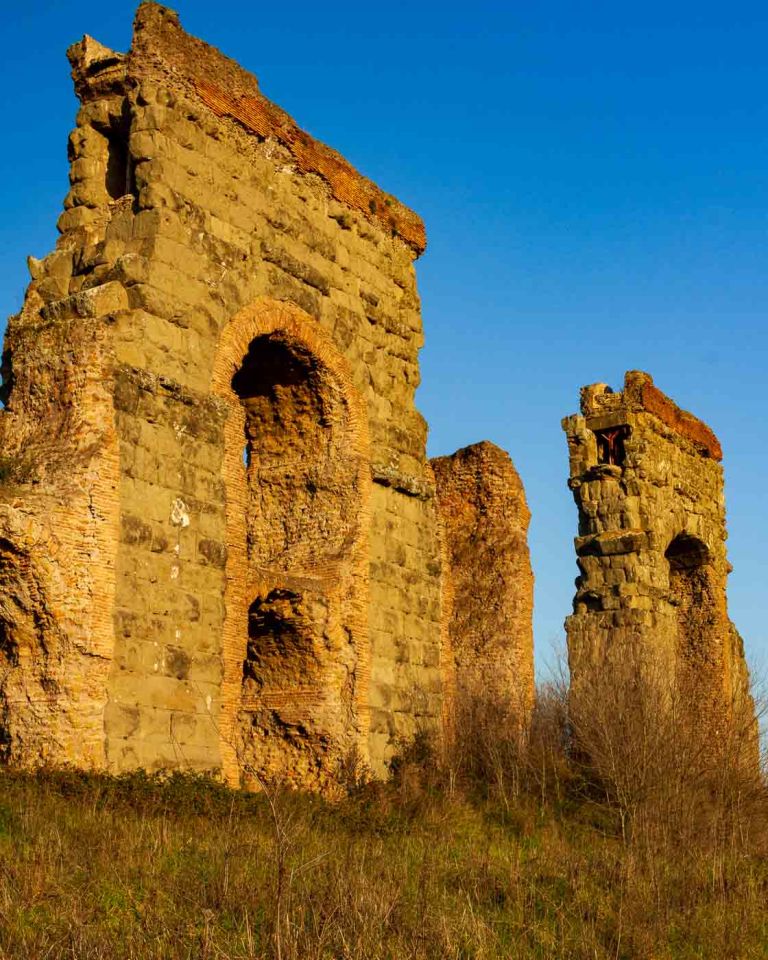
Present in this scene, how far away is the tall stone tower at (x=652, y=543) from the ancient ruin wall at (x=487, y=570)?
1117mm

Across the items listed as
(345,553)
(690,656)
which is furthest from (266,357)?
(690,656)

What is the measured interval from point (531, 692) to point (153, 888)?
10253mm

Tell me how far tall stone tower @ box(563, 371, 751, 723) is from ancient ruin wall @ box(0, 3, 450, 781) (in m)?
3.03

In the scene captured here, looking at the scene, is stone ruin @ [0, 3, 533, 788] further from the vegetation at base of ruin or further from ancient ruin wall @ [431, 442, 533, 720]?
ancient ruin wall @ [431, 442, 533, 720]

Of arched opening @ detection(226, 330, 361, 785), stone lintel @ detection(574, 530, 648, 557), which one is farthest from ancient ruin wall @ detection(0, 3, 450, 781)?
stone lintel @ detection(574, 530, 648, 557)

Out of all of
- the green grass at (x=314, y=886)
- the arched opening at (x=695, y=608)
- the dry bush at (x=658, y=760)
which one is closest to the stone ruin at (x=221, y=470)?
the green grass at (x=314, y=886)

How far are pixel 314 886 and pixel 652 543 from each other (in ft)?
32.5

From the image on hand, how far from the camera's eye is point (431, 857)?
8883 mm

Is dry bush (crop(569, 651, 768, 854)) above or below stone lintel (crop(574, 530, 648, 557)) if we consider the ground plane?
below

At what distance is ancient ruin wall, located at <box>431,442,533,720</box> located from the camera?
56.1 ft

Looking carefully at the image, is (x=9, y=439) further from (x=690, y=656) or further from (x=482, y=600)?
(x=690, y=656)

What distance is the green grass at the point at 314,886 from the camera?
21.0 ft

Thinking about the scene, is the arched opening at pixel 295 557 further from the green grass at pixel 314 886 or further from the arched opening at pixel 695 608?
the arched opening at pixel 695 608

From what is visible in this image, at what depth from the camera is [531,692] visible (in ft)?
55.3
